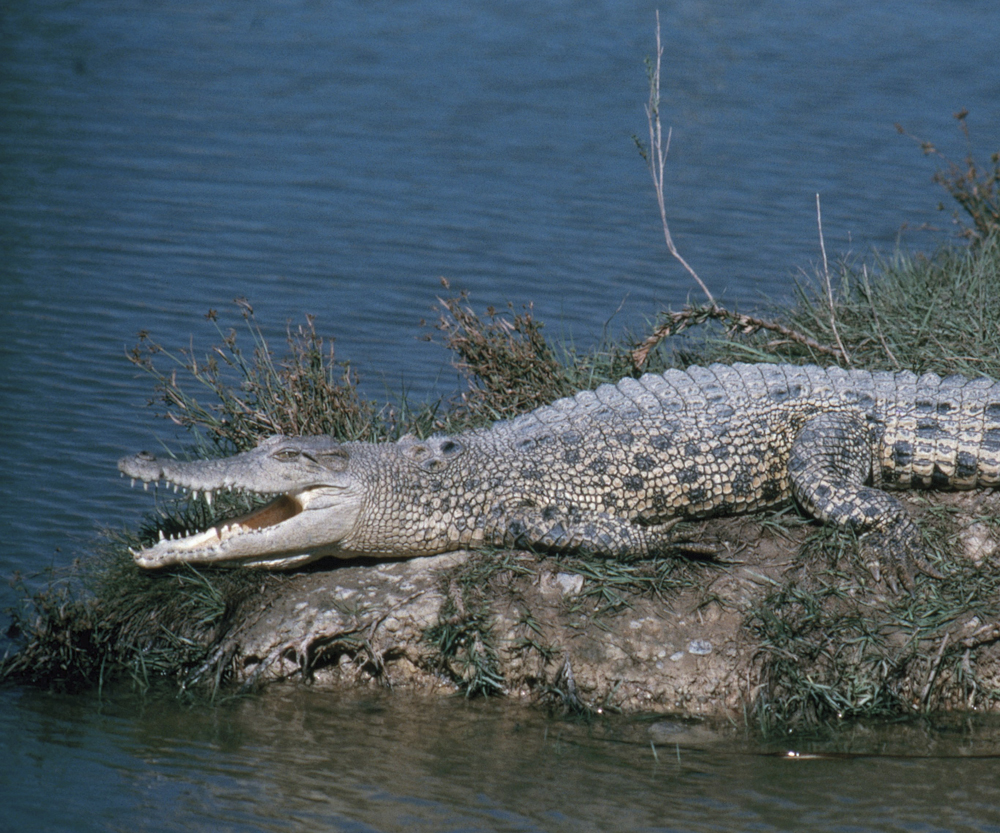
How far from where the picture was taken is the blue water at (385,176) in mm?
7879

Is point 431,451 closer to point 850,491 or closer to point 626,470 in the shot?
point 626,470

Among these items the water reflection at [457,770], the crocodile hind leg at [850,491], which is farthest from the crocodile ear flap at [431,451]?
the crocodile hind leg at [850,491]

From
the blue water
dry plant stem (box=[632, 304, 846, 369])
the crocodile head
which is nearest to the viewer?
the crocodile head

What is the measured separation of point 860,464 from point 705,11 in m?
14.4

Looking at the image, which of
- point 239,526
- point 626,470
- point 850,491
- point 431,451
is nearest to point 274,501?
point 239,526

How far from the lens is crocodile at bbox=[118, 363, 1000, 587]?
5184 millimetres

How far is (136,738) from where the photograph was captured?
15.1 feet

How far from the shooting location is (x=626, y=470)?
5516 mm

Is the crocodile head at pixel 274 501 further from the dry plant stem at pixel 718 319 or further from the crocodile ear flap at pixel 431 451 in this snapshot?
the dry plant stem at pixel 718 319

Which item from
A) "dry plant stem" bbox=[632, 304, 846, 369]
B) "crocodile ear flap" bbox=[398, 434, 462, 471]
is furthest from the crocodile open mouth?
"dry plant stem" bbox=[632, 304, 846, 369]

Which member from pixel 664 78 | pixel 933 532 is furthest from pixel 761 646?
pixel 664 78

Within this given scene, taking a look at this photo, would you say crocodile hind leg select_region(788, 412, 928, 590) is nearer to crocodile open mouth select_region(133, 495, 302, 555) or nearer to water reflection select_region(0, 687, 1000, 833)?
water reflection select_region(0, 687, 1000, 833)

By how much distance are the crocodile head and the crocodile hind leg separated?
1.87m

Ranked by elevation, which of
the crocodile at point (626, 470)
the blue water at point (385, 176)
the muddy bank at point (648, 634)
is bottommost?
the muddy bank at point (648, 634)
